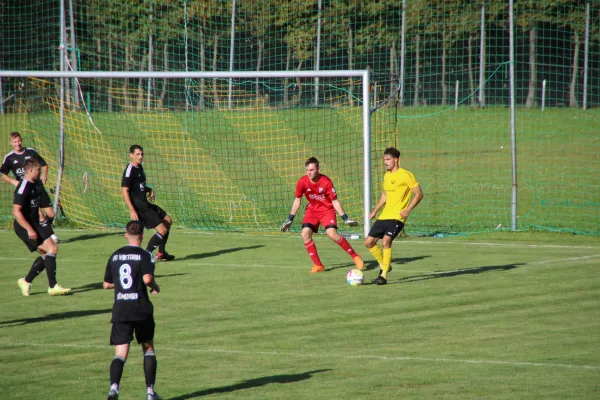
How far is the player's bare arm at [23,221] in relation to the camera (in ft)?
43.2

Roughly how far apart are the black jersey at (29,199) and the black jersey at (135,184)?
2.71m

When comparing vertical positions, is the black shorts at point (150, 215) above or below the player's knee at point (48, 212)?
below

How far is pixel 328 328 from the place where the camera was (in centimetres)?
1153

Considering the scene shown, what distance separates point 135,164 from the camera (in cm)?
1658

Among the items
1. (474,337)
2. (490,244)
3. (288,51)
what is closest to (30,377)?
(474,337)

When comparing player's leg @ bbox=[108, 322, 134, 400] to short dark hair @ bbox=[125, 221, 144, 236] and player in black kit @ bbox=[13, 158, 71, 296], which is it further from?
player in black kit @ bbox=[13, 158, 71, 296]

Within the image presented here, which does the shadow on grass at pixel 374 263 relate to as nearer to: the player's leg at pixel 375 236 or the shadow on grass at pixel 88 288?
the player's leg at pixel 375 236

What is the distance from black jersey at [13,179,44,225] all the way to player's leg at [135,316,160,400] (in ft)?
18.7

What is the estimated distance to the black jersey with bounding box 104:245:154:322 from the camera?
27.5 ft

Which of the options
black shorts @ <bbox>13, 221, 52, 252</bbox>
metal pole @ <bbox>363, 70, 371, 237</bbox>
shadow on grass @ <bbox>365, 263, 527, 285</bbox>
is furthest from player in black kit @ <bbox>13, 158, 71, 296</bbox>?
metal pole @ <bbox>363, 70, 371, 237</bbox>

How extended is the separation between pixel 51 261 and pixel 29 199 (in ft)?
3.64

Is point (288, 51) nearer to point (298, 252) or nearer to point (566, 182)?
point (566, 182)

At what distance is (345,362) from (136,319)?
2643 mm

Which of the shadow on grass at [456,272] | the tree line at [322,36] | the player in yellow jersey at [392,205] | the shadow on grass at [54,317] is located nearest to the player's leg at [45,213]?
the shadow on grass at [54,317]
